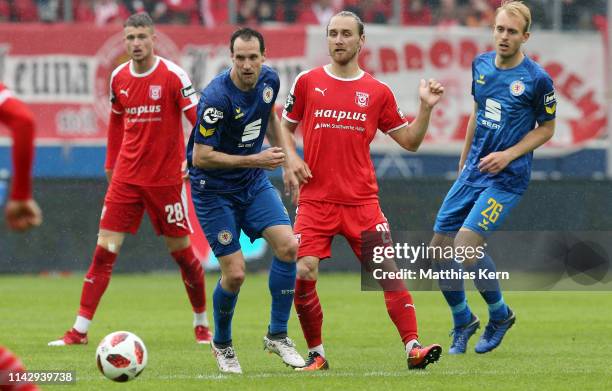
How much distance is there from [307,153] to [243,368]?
1.57m

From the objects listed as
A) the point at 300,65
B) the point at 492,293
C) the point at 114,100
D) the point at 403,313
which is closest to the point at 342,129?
the point at 403,313

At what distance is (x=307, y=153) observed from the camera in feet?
28.7

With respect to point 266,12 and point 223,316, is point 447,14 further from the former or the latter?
point 223,316

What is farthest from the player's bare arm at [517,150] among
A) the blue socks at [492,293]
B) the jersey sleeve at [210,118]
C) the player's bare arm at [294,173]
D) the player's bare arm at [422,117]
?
the jersey sleeve at [210,118]

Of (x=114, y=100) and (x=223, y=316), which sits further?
(x=114, y=100)

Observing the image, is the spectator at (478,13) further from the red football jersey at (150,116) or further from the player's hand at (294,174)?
the player's hand at (294,174)

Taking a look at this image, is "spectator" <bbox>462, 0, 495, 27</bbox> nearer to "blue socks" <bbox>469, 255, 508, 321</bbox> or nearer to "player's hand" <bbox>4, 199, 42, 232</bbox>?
"blue socks" <bbox>469, 255, 508, 321</bbox>

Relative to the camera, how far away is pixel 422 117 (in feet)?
27.3

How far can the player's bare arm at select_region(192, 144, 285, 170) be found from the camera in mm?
8141

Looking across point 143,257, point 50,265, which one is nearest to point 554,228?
point 143,257

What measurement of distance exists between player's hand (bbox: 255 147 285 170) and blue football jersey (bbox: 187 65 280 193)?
1.26 ft

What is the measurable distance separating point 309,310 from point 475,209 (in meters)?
1.76

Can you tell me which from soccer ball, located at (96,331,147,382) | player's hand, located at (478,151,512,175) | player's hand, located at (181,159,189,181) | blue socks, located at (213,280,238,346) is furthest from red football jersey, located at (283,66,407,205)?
soccer ball, located at (96,331,147,382)

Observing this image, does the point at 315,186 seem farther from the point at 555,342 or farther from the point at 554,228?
the point at 554,228
